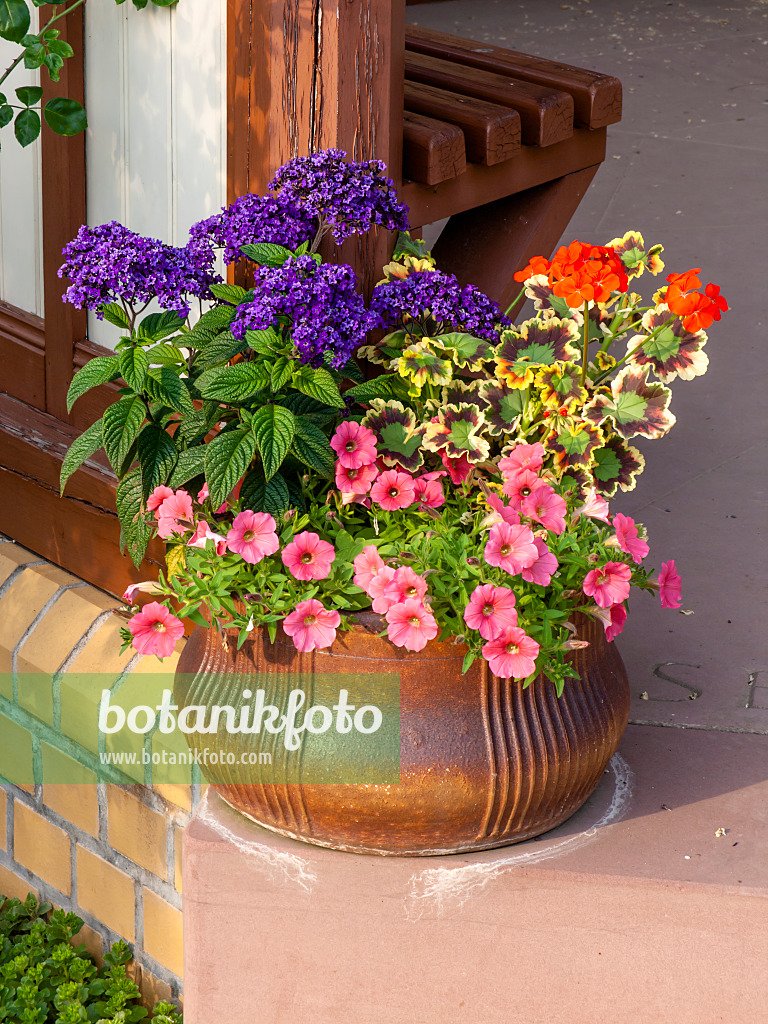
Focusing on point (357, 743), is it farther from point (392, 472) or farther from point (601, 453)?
point (601, 453)

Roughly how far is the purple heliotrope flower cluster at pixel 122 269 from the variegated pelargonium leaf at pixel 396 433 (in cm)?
32

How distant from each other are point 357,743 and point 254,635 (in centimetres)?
20

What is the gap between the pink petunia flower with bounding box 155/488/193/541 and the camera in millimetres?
1628

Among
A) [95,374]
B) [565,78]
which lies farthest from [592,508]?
[565,78]

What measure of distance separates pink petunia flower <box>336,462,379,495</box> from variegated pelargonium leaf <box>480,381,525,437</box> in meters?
0.19

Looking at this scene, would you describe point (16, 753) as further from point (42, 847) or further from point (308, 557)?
point (308, 557)

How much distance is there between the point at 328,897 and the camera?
1.67 meters

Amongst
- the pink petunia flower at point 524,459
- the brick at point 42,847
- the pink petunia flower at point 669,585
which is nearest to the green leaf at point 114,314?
the pink petunia flower at point 524,459

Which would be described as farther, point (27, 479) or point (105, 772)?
point (27, 479)

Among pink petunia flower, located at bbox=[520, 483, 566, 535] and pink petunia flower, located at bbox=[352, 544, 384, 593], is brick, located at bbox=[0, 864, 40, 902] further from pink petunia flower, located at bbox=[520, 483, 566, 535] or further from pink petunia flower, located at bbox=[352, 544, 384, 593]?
pink petunia flower, located at bbox=[520, 483, 566, 535]

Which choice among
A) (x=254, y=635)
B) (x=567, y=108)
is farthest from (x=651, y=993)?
(x=567, y=108)

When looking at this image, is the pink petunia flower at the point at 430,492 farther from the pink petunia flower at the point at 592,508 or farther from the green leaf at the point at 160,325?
the green leaf at the point at 160,325

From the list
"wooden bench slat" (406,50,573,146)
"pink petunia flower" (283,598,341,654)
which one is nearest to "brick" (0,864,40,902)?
"pink petunia flower" (283,598,341,654)

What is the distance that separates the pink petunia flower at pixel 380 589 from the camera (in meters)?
1.50
